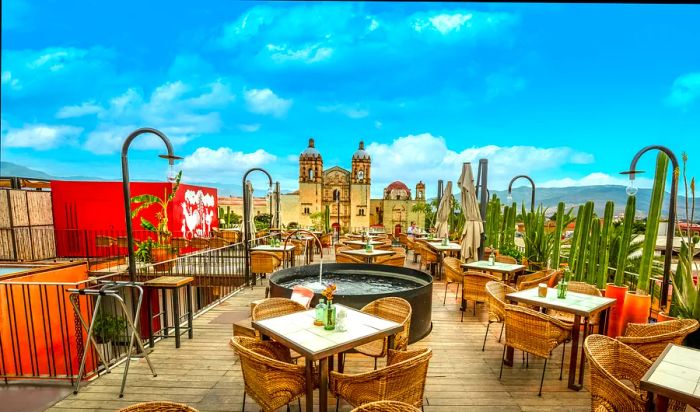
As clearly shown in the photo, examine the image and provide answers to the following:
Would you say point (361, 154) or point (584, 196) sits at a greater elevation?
point (361, 154)

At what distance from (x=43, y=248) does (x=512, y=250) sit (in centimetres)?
1483

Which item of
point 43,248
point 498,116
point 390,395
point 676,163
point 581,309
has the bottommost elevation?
point 43,248

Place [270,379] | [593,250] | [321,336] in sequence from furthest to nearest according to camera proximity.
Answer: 1. [593,250]
2. [321,336]
3. [270,379]

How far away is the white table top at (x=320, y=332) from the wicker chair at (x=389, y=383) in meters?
0.25

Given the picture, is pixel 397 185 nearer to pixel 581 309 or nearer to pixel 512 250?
pixel 512 250

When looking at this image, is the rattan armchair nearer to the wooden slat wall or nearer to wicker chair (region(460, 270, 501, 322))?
wicker chair (region(460, 270, 501, 322))

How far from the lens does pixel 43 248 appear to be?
1069cm

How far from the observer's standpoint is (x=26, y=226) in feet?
33.6

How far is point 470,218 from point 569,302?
3785mm

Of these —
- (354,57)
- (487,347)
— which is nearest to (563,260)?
(487,347)

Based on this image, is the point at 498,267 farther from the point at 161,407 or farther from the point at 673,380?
the point at 161,407

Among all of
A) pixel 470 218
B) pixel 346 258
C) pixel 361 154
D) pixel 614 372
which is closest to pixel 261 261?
pixel 346 258

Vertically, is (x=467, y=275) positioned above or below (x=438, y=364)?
above

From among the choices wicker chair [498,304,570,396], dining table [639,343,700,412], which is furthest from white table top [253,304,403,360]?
dining table [639,343,700,412]
